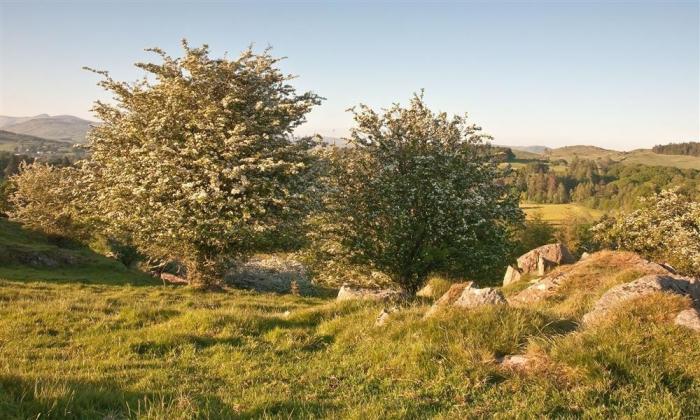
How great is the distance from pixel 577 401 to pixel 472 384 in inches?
63.4

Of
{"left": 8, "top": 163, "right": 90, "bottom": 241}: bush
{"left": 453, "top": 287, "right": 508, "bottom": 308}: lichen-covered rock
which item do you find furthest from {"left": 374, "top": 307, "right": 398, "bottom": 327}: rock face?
{"left": 8, "top": 163, "right": 90, "bottom": 241}: bush

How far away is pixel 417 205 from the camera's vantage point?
85.7ft

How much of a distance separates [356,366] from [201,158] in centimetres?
1394

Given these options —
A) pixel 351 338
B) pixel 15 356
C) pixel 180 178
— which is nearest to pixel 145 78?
pixel 180 178

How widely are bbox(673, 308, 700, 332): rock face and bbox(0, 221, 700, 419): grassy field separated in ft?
0.53

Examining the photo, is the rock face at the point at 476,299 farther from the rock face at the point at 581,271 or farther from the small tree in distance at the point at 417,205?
the small tree in distance at the point at 417,205

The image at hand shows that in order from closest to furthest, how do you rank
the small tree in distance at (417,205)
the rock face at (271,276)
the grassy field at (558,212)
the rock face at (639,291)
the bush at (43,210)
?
the rock face at (639,291)
the small tree in distance at (417,205)
the bush at (43,210)
the rock face at (271,276)
the grassy field at (558,212)

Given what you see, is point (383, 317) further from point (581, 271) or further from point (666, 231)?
point (666, 231)

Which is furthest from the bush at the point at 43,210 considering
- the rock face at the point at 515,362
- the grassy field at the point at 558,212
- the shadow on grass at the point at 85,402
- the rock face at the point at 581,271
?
the grassy field at the point at 558,212

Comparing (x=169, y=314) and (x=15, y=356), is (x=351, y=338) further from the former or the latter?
(x=15, y=356)

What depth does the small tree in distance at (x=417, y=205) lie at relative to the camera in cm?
2555

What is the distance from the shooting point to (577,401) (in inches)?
272

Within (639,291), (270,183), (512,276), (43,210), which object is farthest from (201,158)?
(43,210)

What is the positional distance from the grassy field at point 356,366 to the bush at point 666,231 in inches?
807
